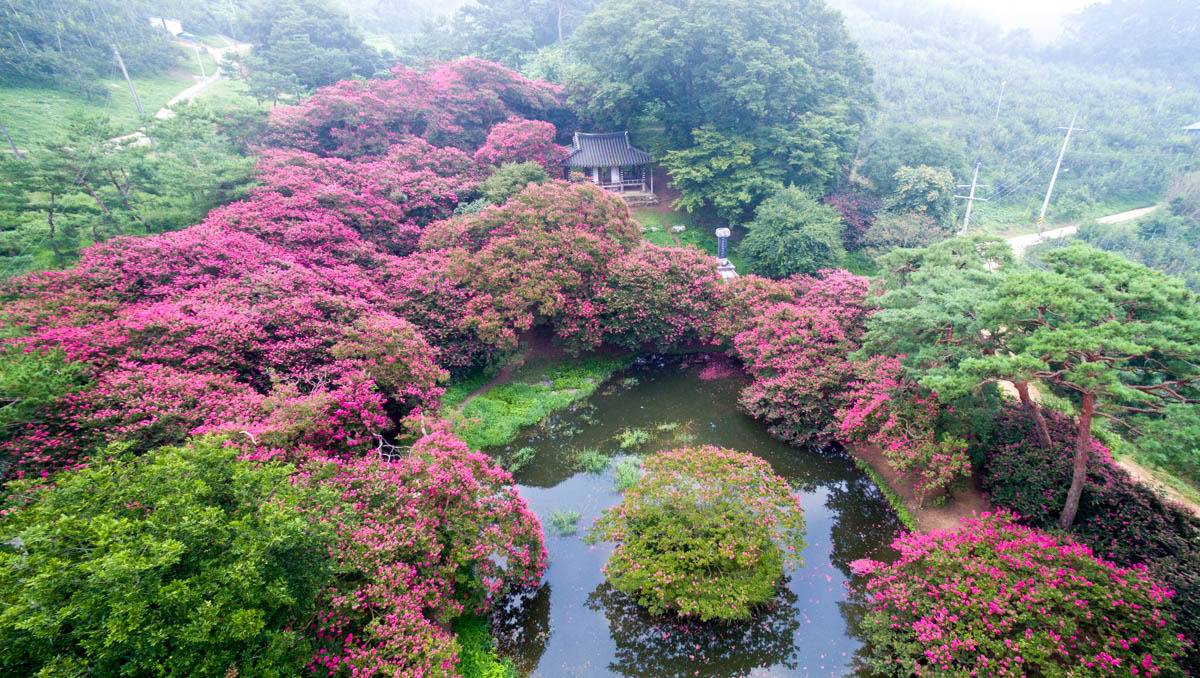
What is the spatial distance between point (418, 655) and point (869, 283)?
14.0 metres

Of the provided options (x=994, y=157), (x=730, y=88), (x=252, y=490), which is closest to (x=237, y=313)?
(x=252, y=490)

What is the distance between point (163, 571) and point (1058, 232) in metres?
36.2

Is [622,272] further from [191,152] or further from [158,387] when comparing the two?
[191,152]

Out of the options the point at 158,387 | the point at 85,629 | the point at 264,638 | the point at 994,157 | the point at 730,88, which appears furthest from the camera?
the point at 994,157

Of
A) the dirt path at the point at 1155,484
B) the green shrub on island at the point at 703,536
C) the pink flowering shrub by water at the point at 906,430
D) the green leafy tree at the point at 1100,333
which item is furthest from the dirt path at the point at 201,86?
the dirt path at the point at 1155,484

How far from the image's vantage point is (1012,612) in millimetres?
6684

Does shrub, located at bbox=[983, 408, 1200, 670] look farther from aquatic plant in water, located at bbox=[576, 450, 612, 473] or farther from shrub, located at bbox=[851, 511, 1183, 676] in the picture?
aquatic plant in water, located at bbox=[576, 450, 612, 473]

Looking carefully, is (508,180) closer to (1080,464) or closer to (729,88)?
(729,88)

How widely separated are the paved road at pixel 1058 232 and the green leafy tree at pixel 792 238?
11.9 metres

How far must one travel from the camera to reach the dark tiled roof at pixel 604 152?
23.0 metres

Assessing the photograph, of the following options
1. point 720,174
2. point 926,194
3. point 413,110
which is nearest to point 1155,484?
point 926,194

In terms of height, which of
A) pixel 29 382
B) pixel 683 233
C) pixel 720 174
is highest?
pixel 720 174

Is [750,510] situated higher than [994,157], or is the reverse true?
[994,157]

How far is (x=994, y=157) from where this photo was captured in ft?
105
